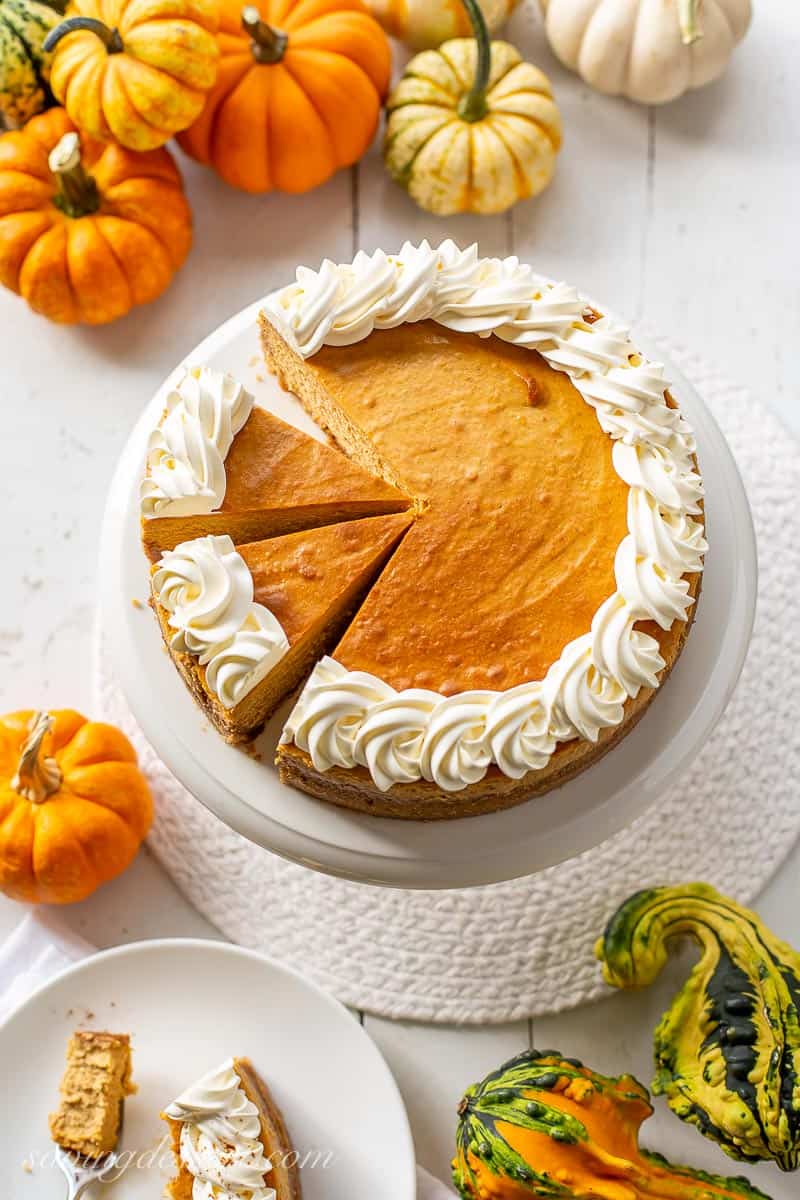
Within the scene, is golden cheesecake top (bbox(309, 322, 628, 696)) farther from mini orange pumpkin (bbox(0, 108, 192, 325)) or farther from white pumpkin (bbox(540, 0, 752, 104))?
white pumpkin (bbox(540, 0, 752, 104))

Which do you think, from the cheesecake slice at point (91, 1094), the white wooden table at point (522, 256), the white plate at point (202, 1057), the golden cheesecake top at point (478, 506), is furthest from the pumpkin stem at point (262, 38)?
the cheesecake slice at point (91, 1094)

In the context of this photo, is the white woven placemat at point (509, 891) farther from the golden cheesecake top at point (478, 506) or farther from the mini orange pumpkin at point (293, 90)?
the mini orange pumpkin at point (293, 90)

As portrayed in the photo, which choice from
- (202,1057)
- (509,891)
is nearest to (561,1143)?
(509,891)

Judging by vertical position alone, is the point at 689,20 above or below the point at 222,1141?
above

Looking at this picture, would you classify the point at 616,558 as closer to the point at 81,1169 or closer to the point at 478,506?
the point at 478,506

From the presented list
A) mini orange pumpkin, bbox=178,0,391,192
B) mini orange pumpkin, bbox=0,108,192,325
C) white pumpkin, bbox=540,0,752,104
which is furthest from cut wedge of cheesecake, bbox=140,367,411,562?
white pumpkin, bbox=540,0,752,104

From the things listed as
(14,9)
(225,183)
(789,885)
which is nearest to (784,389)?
(789,885)
